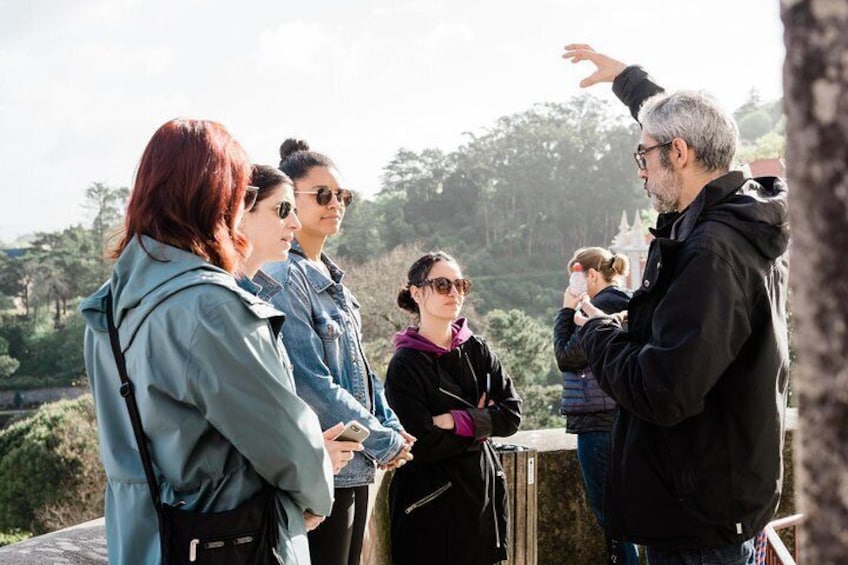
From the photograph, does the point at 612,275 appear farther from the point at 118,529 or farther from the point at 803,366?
the point at 803,366

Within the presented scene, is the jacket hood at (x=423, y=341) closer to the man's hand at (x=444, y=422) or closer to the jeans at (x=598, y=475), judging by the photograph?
the man's hand at (x=444, y=422)

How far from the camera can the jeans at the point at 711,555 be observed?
7.23 ft

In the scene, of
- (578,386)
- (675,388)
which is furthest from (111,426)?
(578,386)

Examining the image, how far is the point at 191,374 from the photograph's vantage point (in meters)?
1.63

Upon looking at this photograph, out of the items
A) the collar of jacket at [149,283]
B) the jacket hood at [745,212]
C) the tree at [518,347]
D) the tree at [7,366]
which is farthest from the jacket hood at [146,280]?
the tree at [7,366]

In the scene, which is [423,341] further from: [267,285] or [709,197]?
[709,197]

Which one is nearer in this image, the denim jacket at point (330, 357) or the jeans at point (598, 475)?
the denim jacket at point (330, 357)

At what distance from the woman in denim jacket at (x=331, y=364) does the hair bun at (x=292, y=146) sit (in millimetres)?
306

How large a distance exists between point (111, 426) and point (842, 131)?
142 centimetres

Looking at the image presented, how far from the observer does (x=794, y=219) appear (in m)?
0.73

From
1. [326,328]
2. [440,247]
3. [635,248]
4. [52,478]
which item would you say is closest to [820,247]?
[326,328]

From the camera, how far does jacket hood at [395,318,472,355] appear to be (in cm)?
341

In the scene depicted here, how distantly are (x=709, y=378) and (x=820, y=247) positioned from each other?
1.44m

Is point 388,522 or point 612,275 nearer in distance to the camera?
point 388,522
